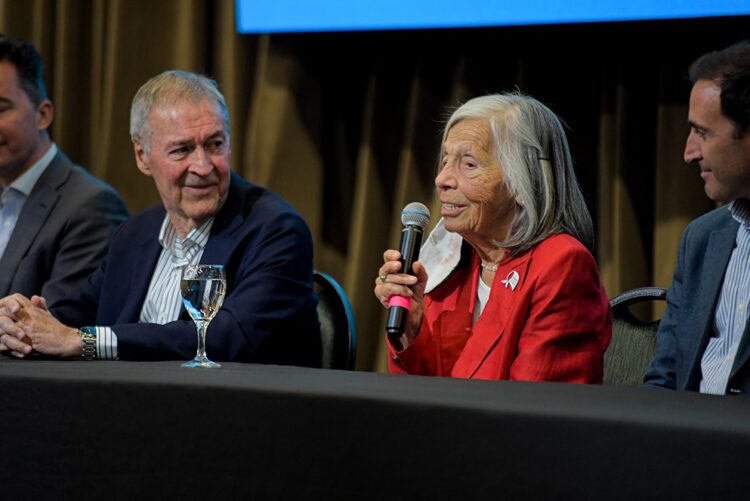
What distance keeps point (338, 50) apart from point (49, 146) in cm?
103

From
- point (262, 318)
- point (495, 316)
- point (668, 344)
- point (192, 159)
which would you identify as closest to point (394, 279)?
point (495, 316)

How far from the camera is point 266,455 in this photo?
4.34 feet

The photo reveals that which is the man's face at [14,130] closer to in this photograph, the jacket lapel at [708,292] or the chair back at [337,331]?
the chair back at [337,331]

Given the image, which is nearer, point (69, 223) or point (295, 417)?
point (295, 417)

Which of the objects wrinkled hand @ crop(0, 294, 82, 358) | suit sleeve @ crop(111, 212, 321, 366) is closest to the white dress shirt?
suit sleeve @ crop(111, 212, 321, 366)

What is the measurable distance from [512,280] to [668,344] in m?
0.46

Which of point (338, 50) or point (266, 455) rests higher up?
point (338, 50)

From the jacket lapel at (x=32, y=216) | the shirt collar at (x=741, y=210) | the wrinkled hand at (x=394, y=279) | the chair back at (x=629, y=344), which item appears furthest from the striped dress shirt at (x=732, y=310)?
the jacket lapel at (x=32, y=216)

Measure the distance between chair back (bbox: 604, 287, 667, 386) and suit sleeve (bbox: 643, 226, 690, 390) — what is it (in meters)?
0.05

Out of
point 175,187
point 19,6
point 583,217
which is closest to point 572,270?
point 583,217

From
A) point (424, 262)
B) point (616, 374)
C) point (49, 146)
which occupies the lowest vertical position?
point (616, 374)

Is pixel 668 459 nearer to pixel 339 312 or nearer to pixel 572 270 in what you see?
pixel 572 270

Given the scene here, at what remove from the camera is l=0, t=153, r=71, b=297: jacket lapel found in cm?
301

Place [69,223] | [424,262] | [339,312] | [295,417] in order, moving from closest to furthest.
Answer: [295,417]
[424,262]
[339,312]
[69,223]
